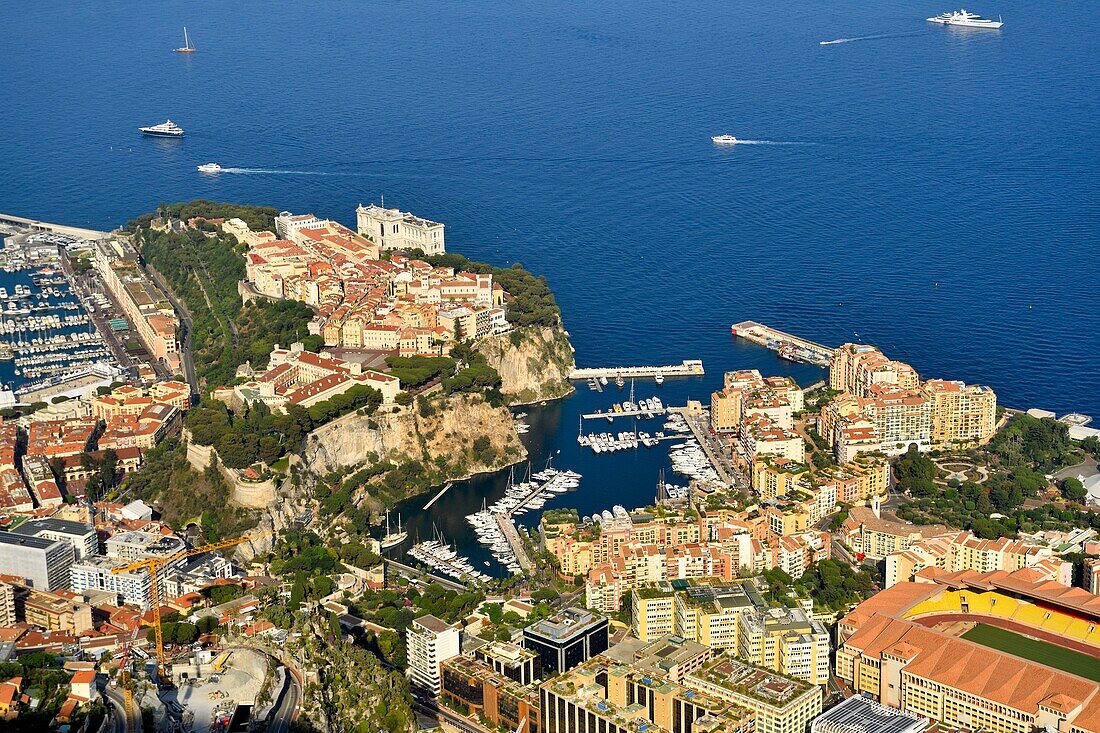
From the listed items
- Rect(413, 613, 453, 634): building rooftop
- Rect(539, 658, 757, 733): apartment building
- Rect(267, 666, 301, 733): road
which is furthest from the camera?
Rect(413, 613, 453, 634): building rooftop

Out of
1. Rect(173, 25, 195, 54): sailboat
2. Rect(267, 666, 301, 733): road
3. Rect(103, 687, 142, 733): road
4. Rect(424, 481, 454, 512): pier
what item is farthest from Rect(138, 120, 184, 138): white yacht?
Rect(103, 687, 142, 733): road

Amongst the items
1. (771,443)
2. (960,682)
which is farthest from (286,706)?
(771,443)

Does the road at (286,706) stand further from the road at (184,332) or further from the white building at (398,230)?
the white building at (398,230)

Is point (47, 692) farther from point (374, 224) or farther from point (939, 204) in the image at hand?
point (939, 204)

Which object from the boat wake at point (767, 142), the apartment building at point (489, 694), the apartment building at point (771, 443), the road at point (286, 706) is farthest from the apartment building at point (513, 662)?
the boat wake at point (767, 142)

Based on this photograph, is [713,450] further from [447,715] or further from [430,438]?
[447,715]

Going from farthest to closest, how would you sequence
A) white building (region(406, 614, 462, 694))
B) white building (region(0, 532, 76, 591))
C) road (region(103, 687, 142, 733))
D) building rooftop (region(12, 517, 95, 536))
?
building rooftop (region(12, 517, 95, 536)), white building (region(0, 532, 76, 591)), white building (region(406, 614, 462, 694)), road (region(103, 687, 142, 733))

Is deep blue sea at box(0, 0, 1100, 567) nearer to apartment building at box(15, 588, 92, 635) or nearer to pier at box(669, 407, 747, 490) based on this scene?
pier at box(669, 407, 747, 490)
